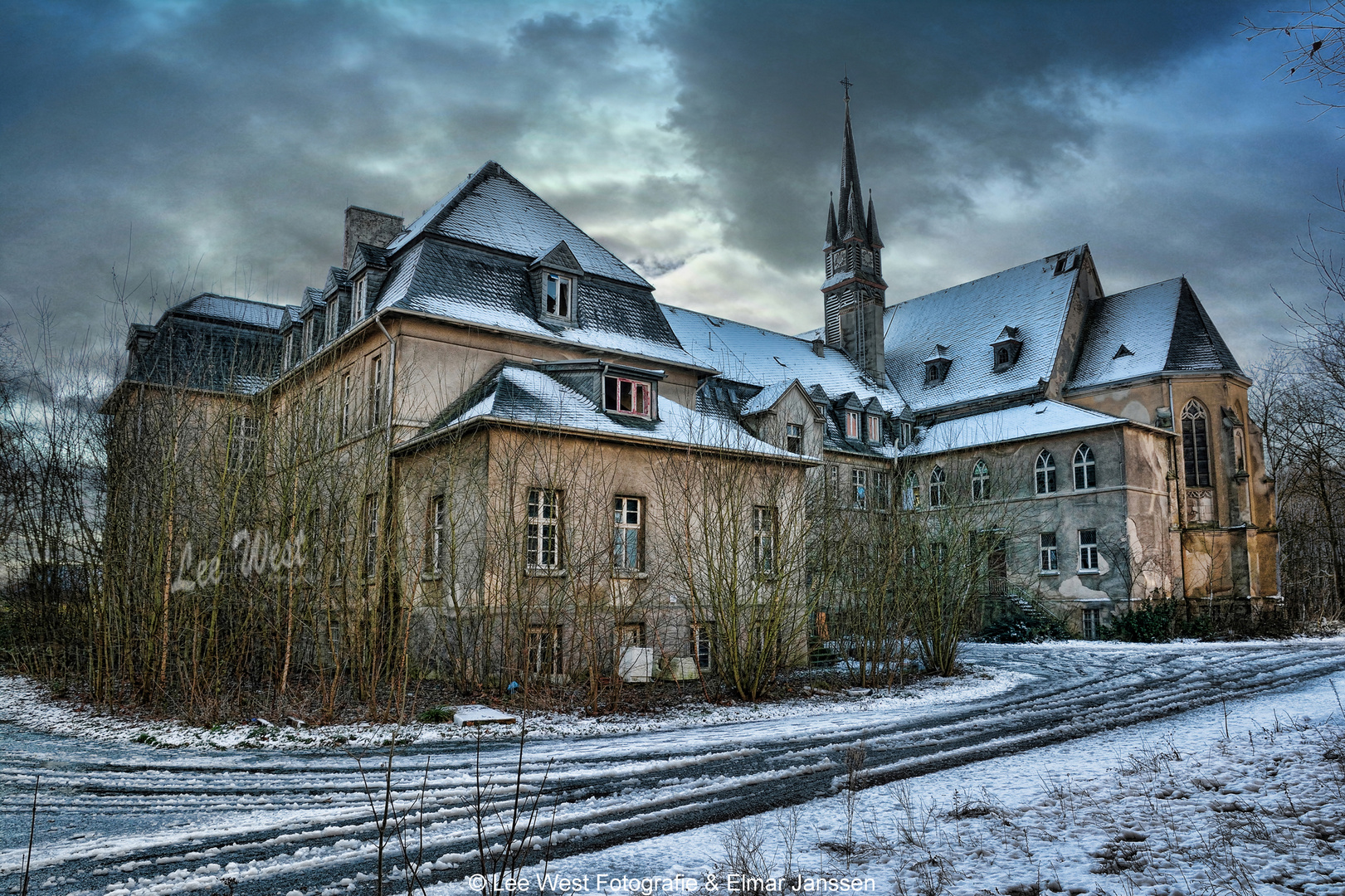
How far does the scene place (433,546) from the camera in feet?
56.5

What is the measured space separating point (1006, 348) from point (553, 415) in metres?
26.8

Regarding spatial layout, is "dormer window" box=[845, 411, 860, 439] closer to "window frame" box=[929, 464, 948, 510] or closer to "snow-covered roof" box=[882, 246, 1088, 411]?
"window frame" box=[929, 464, 948, 510]

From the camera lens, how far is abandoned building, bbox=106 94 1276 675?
47.6ft

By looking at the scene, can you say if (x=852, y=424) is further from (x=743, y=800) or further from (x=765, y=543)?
(x=743, y=800)

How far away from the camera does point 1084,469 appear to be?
31.9 meters

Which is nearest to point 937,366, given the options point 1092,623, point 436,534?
point 1092,623

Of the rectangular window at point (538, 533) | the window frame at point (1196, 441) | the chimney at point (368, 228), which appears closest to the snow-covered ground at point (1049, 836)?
the rectangular window at point (538, 533)

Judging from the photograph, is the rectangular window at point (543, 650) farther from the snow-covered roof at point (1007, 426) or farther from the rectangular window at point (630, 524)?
the snow-covered roof at point (1007, 426)

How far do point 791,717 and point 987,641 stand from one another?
19613 mm

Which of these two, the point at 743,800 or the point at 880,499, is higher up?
the point at 880,499

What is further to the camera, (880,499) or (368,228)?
(368,228)

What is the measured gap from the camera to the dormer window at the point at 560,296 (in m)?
22.6

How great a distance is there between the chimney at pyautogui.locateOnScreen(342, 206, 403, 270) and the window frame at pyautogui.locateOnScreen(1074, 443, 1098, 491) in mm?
25451

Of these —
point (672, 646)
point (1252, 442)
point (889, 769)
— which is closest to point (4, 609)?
point (672, 646)
